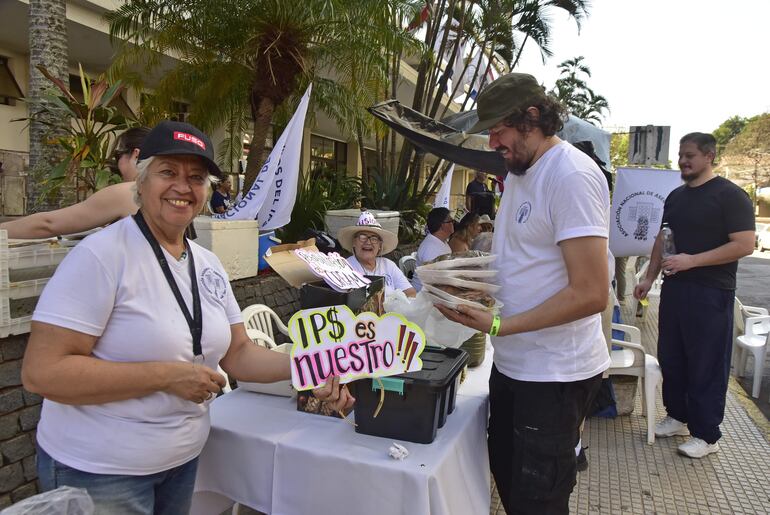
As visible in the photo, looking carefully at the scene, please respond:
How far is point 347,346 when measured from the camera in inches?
64.0

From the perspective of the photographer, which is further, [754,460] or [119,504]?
[754,460]

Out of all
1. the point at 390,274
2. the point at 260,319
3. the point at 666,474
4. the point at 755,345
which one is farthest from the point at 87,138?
the point at 755,345

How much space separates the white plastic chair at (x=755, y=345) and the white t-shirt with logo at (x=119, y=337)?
544 cm

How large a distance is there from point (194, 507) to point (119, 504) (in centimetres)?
69

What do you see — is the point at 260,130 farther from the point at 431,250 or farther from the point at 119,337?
the point at 119,337

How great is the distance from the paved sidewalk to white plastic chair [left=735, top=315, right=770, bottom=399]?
72cm

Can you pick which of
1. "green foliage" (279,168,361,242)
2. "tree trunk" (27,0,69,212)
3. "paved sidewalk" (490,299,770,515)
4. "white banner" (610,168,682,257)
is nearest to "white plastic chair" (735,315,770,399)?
"paved sidewalk" (490,299,770,515)

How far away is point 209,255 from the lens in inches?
72.3

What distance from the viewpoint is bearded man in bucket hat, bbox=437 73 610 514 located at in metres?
1.68

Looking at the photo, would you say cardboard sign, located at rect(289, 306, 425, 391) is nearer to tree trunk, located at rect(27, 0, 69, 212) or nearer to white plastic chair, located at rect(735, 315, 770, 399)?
white plastic chair, located at rect(735, 315, 770, 399)

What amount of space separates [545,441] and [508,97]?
1.29 metres

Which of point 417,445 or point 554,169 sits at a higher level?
point 554,169

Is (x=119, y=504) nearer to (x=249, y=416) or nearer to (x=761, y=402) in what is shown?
(x=249, y=416)

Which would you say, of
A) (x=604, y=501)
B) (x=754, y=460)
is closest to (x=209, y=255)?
(x=604, y=501)
